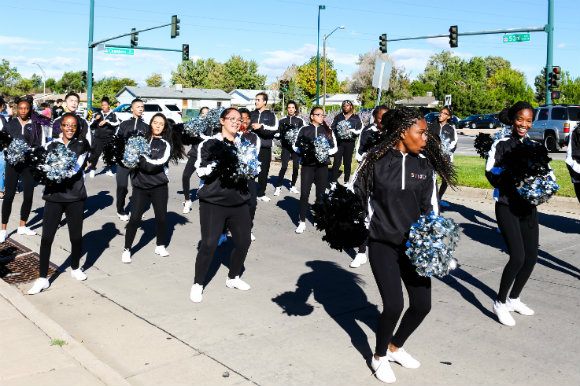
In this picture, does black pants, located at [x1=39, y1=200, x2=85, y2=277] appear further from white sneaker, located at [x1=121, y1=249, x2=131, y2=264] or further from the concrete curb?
white sneaker, located at [x1=121, y1=249, x2=131, y2=264]

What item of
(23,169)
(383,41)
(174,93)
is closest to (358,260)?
(23,169)

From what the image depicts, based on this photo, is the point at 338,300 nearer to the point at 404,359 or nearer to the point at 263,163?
the point at 404,359

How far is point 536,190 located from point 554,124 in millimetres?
21582

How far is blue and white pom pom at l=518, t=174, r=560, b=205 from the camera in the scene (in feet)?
17.1

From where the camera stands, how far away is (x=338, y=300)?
240 inches

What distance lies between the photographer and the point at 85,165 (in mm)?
6520

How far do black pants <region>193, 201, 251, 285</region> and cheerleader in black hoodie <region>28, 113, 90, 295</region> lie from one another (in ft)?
4.70

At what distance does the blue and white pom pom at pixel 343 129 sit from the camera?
41.4 ft

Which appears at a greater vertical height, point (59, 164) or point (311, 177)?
point (59, 164)

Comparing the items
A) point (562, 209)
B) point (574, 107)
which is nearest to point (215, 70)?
point (574, 107)

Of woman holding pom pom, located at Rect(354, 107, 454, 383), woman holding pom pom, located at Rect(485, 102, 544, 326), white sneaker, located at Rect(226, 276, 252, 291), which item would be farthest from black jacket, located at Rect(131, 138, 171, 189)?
woman holding pom pom, located at Rect(485, 102, 544, 326)

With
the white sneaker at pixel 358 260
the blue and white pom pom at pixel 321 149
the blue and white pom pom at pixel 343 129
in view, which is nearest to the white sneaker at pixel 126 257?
the white sneaker at pixel 358 260

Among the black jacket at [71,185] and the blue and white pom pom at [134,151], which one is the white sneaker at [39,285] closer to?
the black jacket at [71,185]

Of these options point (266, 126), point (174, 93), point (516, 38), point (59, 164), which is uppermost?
point (174, 93)
